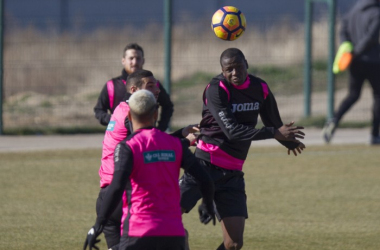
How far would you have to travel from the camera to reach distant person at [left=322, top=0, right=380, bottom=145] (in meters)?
14.0

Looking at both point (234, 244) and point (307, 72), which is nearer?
point (234, 244)

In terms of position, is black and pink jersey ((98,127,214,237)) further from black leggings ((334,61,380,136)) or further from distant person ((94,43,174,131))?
black leggings ((334,61,380,136))

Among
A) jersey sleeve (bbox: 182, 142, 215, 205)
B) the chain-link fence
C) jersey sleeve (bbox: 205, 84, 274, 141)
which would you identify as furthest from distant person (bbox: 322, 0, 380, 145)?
jersey sleeve (bbox: 182, 142, 215, 205)

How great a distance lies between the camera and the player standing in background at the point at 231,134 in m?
6.56

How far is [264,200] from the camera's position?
33.3 ft

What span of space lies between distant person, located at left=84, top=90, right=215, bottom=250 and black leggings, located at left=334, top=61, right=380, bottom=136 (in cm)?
941

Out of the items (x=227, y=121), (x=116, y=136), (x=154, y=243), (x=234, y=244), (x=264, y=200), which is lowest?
(x=264, y=200)

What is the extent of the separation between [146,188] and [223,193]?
1817 millimetres

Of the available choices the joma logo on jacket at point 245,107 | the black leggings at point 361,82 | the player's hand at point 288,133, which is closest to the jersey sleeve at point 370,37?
the black leggings at point 361,82

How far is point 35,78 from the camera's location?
17172 mm

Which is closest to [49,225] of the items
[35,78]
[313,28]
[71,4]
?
[35,78]

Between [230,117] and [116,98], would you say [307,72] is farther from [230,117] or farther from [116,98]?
[230,117]

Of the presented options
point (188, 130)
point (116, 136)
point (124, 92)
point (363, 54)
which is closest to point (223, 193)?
point (188, 130)

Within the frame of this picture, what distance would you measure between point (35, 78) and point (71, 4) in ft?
58.8
